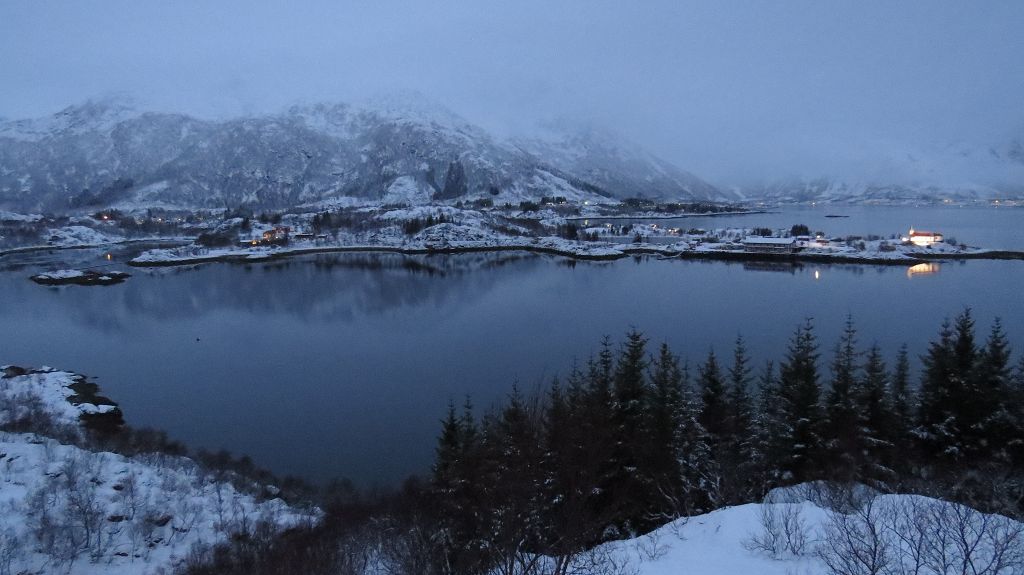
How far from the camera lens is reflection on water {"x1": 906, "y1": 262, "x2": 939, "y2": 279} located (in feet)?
93.4

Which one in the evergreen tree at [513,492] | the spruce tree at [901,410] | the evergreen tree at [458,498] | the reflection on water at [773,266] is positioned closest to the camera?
the evergreen tree at [513,492]

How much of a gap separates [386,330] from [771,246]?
29996 mm

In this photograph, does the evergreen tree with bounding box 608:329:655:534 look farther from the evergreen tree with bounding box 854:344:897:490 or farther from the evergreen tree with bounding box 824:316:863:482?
the evergreen tree with bounding box 854:344:897:490

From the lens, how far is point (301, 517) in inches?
270

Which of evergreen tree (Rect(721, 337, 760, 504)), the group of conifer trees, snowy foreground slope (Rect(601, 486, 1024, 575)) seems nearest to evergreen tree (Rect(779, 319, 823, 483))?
the group of conifer trees

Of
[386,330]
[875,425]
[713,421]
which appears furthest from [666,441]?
Answer: [386,330]

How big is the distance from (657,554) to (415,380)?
380 inches

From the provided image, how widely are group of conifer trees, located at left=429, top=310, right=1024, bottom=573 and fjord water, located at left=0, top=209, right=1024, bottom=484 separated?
2.82 m

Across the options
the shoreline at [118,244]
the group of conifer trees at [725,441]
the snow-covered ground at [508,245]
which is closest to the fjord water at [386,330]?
the group of conifer trees at [725,441]

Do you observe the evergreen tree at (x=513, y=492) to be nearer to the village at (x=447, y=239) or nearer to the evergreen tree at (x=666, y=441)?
the evergreen tree at (x=666, y=441)

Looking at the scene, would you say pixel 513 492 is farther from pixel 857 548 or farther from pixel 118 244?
pixel 118 244

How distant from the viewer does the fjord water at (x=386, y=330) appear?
10633 millimetres

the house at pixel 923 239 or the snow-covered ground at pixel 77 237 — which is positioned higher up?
the snow-covered ground at pixel 77 237

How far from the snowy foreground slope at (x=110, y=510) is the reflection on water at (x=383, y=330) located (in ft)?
5.45
